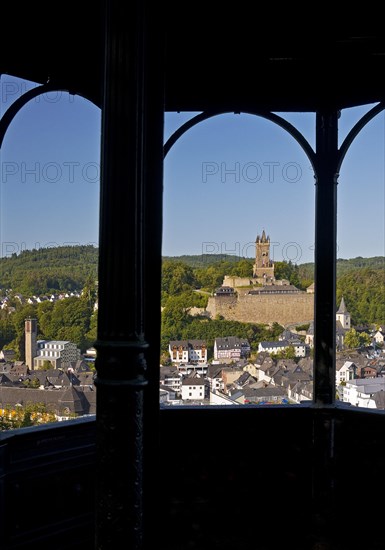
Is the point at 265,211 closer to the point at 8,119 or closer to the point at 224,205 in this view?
the point at 224,205

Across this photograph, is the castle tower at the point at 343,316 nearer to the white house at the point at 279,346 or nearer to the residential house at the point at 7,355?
the white house at the point at 279,346

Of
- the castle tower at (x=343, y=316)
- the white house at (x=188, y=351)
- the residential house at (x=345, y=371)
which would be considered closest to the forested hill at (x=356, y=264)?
the castle tower at (x=343, y=316)

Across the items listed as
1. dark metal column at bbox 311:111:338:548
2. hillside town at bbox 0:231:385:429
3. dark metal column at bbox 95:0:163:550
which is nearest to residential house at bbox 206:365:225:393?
hillside town at bbox 0:231:385:429

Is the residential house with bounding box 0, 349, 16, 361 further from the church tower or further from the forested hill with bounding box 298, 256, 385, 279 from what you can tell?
the forested hill with bounding box 298, 256, 385, 279

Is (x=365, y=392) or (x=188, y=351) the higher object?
(x=188, y=351)

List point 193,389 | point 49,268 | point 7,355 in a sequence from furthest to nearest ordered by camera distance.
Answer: point 193,389 < point 49,268 < point 7,355

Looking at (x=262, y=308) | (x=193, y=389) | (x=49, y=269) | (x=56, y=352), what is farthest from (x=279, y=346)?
(x=49, y=269)

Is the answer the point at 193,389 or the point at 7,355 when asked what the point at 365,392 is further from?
the point at 7,355
